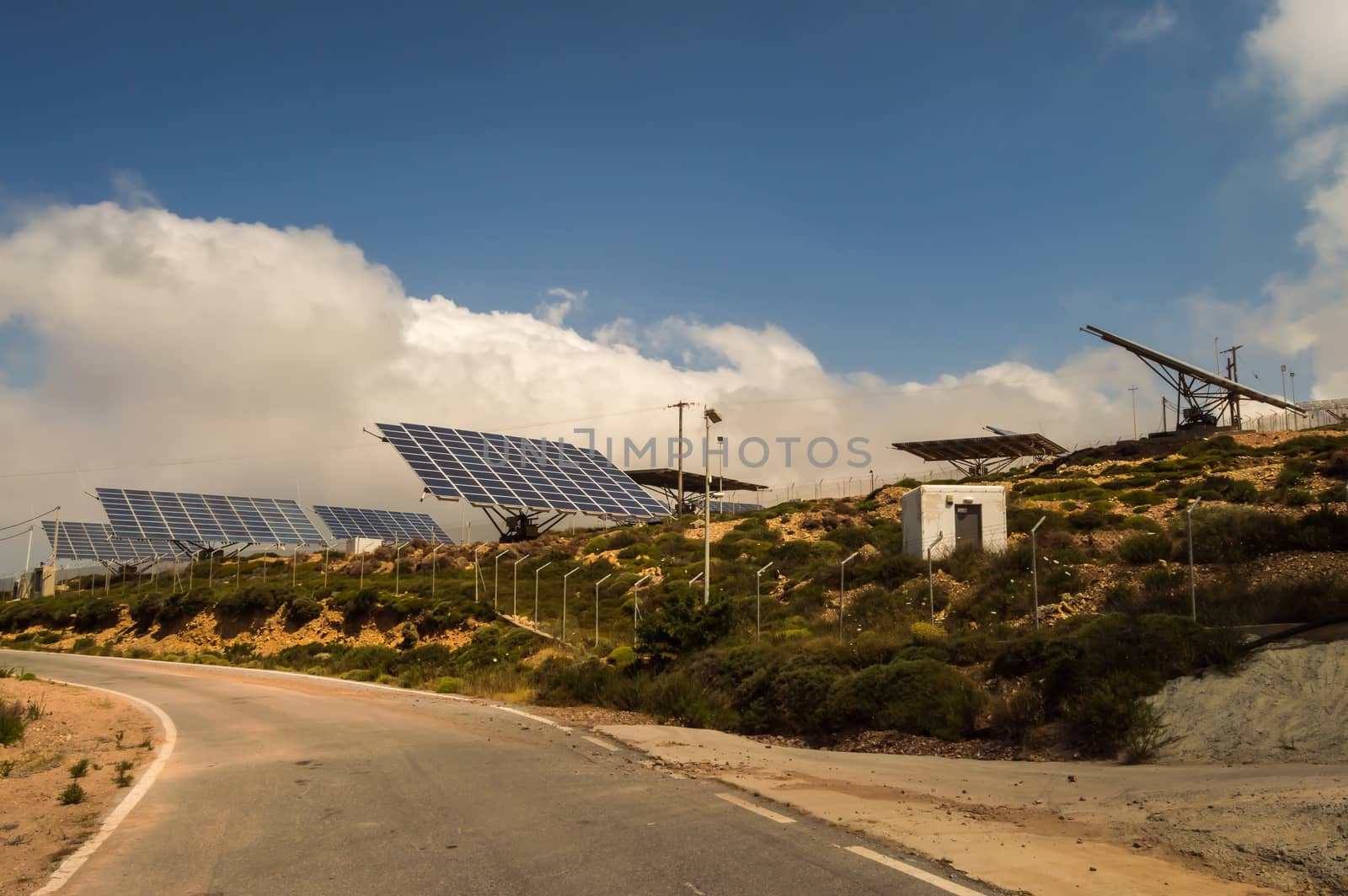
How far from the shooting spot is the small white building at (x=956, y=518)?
31.4m

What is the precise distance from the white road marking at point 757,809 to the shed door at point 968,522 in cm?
2364

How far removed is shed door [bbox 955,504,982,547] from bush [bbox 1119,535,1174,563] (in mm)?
A: 6429

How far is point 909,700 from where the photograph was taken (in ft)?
50.6

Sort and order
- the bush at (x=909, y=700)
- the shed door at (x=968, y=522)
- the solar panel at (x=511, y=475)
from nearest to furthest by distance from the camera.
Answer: the bush at (x=909, y=700) < the shed door at (x=968, y=522) < the solar panel at (x=511, y=475)

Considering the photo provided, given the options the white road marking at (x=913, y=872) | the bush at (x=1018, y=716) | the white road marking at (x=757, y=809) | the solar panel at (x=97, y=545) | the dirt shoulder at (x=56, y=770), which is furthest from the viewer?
the solar panel at (x=97, y=545)

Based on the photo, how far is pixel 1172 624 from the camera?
45.9ft

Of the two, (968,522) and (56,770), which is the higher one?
(968,522)

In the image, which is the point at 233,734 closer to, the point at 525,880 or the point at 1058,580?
the point at 525,880

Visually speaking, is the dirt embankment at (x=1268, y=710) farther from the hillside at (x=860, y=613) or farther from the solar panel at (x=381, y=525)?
the solar panel at (x=381, y=525)

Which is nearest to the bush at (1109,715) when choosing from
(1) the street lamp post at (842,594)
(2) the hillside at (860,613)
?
(2) the hillside at (860,613)

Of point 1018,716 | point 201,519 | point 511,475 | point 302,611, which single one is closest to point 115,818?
point 1018,716

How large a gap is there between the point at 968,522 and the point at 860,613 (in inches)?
327

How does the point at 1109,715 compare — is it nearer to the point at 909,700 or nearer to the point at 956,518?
the point at 909,700

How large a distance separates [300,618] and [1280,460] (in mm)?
49564
